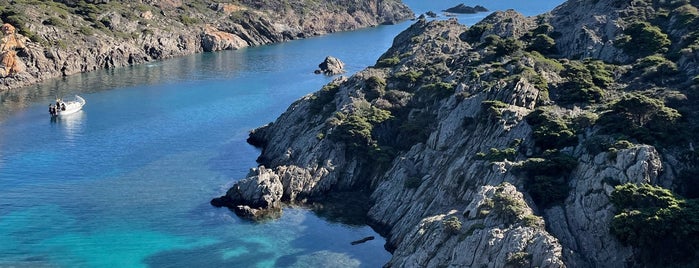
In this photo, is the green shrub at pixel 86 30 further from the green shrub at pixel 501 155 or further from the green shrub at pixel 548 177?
the green shrub at pixel 548 177

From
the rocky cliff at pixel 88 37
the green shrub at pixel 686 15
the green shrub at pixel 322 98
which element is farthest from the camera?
the rocky cliff at pixel 88 37

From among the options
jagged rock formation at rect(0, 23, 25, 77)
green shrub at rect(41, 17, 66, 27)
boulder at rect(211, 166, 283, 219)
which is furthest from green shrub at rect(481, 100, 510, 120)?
green shrub at rect(41, 17, 66, 27)

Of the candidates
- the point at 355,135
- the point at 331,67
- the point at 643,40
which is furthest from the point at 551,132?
the point at 331,67

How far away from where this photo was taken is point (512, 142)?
64.1m

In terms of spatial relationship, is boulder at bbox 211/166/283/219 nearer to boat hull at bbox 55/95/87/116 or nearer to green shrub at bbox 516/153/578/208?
green shrub at bbox 516/153/578/208

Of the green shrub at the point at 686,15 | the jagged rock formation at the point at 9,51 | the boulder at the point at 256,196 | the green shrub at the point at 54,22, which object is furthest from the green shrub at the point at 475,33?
the green shrub at the point at 54,22

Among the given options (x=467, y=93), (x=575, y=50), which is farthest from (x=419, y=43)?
(x=467, y=93)

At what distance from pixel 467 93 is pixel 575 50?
2197 centimetres

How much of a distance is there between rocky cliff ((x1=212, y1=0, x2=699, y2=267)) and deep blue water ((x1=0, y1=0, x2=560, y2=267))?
4752 millimetres

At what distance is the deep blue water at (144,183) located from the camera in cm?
6141

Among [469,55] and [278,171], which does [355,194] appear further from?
[469,55]

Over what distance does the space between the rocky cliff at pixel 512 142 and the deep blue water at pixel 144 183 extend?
475 centimetres

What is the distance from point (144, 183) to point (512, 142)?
42.4 m

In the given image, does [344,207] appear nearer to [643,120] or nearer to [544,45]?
[643,120]
